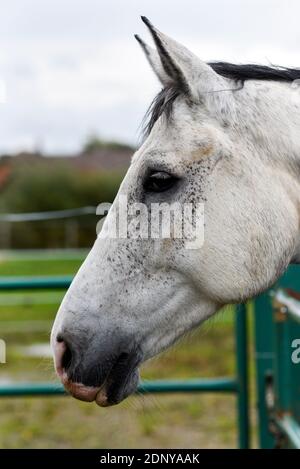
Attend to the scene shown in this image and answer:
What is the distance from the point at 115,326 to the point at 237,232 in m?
0.45

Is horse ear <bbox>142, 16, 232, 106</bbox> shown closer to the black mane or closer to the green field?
the black mane

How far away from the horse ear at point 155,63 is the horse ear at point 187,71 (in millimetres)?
28

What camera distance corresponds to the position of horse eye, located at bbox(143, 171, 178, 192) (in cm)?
212

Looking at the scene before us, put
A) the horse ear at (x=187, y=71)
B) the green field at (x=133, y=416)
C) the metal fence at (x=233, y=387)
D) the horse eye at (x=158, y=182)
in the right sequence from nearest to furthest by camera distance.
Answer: the horse ear at (x=187, y=71)
the horse eye at (x=158, y=182)
the metal fence at (x=233, y=387)
the green field at (x=133, y=416)

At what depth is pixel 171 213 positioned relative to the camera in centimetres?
213

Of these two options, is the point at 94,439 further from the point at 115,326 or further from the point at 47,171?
the point at 47,171

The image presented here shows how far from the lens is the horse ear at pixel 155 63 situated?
215 cm

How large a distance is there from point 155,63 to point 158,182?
1.17 ft

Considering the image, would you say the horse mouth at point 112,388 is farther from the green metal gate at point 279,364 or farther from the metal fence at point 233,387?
the metal fence at point 233,387

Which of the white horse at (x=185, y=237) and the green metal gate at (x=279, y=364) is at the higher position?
the white horse at (x=185, y=237)

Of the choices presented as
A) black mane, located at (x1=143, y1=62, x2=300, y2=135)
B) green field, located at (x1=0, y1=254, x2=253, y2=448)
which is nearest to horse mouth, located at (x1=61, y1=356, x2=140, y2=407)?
green field, located at (x1=0, y1=254, x2=253, y2=448)

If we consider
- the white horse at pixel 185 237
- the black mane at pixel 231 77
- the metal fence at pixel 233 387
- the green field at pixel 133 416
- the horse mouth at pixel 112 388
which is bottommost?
the green field at pixel 133 416

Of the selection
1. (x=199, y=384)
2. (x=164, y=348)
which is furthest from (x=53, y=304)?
(x=164, y=348)

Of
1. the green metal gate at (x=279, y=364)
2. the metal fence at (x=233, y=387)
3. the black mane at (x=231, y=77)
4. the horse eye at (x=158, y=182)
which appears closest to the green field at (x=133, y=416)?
the metal fence at (x=233, y=387)
